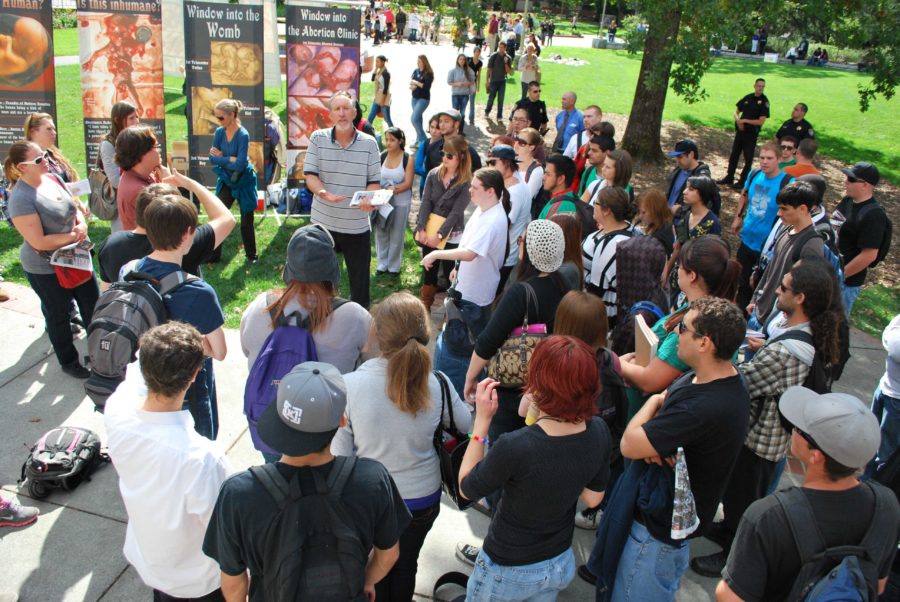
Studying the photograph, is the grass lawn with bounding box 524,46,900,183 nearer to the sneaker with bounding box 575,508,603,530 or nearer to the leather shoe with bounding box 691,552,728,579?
the sneaker with bounding box 575,508,603,530

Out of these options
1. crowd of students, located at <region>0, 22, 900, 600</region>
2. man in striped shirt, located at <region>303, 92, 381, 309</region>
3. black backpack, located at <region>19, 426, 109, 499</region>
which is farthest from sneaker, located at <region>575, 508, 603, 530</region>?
black backpack, located at <region>19, 426, 109, 499</region>

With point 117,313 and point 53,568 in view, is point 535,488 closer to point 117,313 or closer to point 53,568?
point 117,313

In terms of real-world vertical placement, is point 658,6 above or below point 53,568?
above

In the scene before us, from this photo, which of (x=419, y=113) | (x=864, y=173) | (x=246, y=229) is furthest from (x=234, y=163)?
(x=419, y=113)

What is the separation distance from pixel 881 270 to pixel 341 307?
9.43 m

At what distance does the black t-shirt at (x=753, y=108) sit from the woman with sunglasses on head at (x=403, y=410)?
36.5 feet

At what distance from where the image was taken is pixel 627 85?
82.3 ft

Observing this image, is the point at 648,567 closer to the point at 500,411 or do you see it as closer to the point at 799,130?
the point at 500,411

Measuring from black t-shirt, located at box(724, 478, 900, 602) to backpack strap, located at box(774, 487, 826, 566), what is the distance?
0.6 inches

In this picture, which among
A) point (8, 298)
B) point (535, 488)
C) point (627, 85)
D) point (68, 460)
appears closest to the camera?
point (535, 488)

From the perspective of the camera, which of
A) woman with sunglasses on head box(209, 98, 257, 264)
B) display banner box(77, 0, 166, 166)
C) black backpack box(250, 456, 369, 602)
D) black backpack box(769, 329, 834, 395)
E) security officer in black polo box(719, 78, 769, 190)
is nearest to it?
black backpack box(250, 456, 369, 602)

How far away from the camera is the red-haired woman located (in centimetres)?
248

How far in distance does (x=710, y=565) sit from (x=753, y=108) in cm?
1029

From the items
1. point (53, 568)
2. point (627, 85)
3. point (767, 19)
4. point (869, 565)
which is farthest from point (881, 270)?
point (627, 85)
